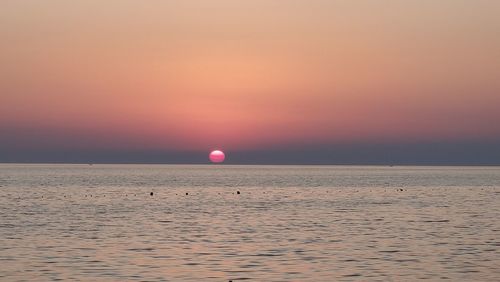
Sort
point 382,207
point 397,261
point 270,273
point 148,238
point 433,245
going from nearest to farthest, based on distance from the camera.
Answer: point 270,273 → point 397,261 → point 433,245 → point 148,238 → point 382,207

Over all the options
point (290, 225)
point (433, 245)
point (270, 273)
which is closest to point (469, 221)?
point (290, 225)

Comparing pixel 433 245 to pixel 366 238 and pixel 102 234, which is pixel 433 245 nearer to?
pixel 366 238

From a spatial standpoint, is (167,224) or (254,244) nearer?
(254,244)

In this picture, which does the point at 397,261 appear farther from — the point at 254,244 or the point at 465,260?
the point at 254,244

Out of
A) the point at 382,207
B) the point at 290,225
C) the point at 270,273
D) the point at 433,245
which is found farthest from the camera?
the point at 382,207

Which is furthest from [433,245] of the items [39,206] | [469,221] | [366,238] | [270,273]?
[39,206]

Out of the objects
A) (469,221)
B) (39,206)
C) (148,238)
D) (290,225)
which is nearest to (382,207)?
(469,221)

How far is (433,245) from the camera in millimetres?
51750

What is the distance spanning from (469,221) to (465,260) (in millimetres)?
28883

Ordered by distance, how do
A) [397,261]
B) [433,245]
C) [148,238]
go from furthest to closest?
[148,238]
[433,245]
[397,261]

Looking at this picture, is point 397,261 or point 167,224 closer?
point 397,261

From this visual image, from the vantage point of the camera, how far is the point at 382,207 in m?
97.0

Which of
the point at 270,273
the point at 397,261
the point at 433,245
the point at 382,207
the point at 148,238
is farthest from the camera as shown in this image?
→ the point at 382,207

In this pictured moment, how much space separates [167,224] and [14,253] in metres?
24.0
